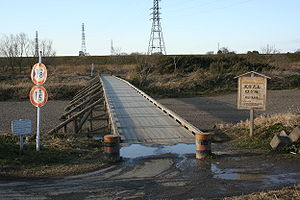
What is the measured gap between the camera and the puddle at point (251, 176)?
5.20 metres

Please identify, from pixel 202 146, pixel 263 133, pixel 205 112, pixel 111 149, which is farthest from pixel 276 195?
pixel 205 112

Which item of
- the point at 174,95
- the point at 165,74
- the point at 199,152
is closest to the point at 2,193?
the point at 199,152

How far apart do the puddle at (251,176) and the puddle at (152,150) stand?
1398mm

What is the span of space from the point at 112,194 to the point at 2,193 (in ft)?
4.81

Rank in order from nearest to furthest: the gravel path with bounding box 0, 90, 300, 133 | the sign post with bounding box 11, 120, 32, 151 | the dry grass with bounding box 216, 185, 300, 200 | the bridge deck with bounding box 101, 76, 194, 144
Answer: the dry grass with bounding box 216, 185, 300, 200, the sign post with bounding box 11, 120, 32, 151, the bridge deck with bounding box 101, 76, 194, 144, the gravel path with bounding box 0, 90, 300, 133

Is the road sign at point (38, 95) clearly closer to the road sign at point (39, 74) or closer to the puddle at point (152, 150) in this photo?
the road sign at point (39, 74)

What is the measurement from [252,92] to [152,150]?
9.19 ft

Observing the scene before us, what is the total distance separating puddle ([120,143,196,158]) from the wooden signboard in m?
1.76

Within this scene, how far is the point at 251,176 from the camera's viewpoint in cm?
544

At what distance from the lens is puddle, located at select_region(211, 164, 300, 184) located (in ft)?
17.1

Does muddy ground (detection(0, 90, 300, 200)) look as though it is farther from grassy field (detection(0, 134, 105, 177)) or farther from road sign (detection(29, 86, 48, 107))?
road sign (detection(29, 86, 48, 107))

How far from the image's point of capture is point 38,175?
222 inches

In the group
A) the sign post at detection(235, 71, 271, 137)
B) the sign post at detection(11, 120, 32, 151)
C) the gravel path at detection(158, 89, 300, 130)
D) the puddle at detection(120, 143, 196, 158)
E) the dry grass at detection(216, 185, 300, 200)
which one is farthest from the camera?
the gravel path at detection(158, 89, 300, 130)

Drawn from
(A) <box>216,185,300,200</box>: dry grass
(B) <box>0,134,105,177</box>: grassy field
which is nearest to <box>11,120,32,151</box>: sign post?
(B) <box>0,134,105,177</box>: grassy field
